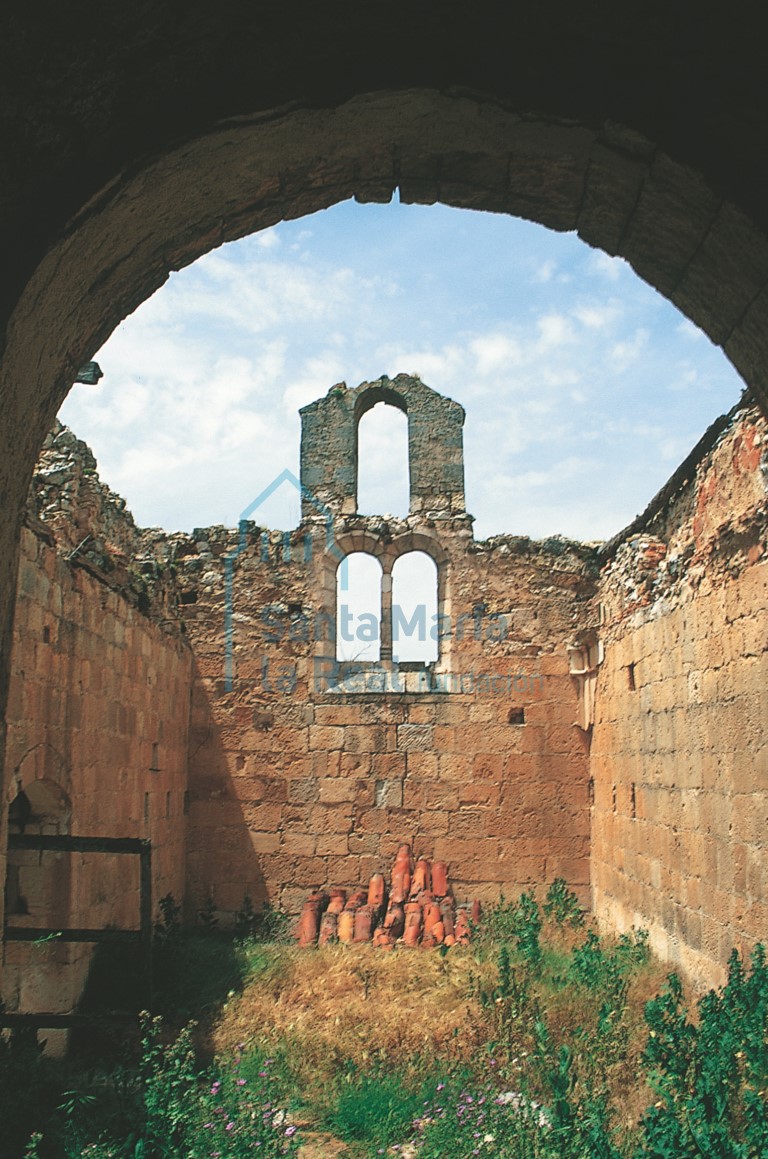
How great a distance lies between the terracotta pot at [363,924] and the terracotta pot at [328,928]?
256mm

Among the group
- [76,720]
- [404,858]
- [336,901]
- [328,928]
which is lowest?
[328,928]

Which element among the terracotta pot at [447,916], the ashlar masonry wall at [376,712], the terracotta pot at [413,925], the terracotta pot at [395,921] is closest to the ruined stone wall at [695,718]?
the ashlar masonry wall at [376,712]

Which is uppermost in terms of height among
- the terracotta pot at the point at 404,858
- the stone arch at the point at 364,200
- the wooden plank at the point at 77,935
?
the stone arch at the point at 364,200

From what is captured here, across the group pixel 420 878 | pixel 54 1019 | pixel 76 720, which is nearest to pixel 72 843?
pixel 54 1019

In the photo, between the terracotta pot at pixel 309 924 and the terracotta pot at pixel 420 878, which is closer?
the terracotta pot at pixel 309 924

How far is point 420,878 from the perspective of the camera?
37.3 ft

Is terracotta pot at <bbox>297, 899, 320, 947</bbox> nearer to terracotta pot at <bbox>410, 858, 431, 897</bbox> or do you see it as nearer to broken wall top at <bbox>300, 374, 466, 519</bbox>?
terracotta pot at <bbox>410, 858, 431, 897</bbox>

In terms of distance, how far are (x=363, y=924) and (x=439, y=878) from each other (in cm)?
116

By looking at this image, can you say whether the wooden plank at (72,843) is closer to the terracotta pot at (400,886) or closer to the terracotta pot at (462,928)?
the terracotta pot at (462,928)

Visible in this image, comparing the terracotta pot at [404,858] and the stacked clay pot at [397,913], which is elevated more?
the terracotta pot at [404,858]

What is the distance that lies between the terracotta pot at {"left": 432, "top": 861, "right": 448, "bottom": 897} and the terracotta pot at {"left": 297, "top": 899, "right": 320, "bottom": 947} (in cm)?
140

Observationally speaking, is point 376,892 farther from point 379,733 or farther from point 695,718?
point 695,718

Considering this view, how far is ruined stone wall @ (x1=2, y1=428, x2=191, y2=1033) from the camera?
261 inches

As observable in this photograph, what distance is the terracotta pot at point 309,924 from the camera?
35.8ft
